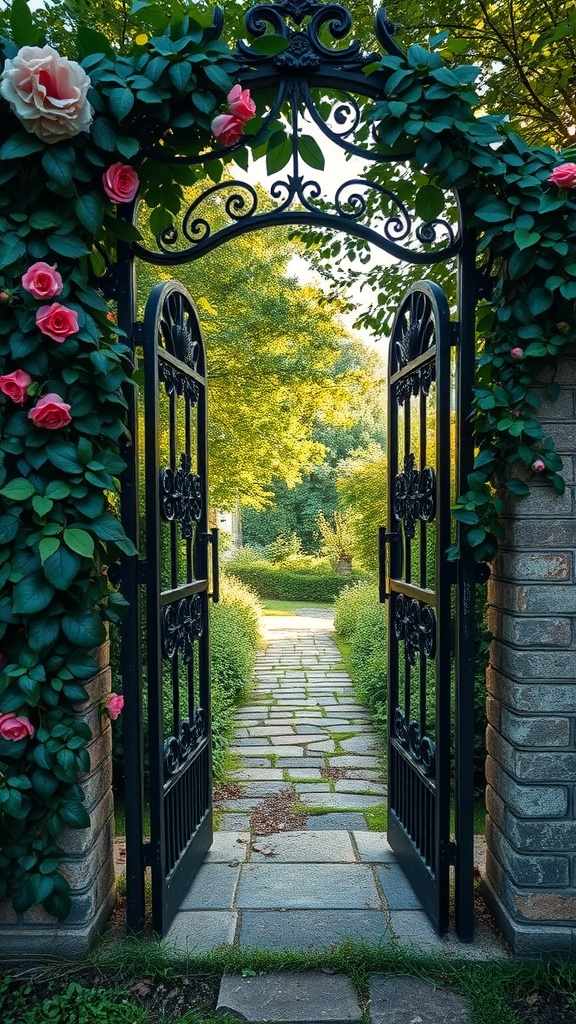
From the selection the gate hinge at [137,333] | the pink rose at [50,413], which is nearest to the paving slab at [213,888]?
the pink rose at [50,413]

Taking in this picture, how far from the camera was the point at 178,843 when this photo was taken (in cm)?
285

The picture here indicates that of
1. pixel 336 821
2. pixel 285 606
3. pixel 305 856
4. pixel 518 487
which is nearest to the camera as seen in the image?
pixel 518 487

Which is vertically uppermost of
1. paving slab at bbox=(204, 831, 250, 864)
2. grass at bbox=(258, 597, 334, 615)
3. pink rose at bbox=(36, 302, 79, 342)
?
pink rose at bbox=(36, 302, 79, 342)

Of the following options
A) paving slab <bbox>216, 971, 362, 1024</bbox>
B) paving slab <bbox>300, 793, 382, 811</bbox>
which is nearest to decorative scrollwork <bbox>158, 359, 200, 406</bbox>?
paving slab <bbox>216, 971, 362, 1024</bbox>

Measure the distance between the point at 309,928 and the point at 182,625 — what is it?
123 cm

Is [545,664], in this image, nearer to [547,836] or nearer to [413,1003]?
[547,836]

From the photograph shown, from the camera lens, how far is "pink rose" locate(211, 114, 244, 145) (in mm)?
2340

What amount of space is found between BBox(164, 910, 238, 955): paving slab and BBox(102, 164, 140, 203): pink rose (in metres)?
2.56

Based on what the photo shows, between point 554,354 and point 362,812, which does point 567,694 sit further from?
point 362,812

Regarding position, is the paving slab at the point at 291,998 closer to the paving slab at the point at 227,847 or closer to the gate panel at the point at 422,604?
the gate panel at the point at 422,604

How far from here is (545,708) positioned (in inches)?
95.3

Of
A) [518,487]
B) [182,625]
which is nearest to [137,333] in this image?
[182,625]

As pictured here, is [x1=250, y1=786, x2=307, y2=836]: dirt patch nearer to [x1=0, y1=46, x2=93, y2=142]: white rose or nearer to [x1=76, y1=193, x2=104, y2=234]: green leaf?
[x1=76, y1=193, x2=104, y2=234]: green leaf

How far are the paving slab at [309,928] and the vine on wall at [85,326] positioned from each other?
0.74m
